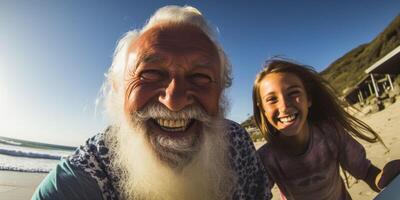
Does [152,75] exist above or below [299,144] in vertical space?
above

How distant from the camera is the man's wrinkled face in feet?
5.82

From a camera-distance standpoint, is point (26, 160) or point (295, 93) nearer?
point (295, 93)

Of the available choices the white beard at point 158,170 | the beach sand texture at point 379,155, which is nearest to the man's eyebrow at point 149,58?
the white beard at point 158,170

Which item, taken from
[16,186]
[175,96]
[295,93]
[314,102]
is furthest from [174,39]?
[16,186]

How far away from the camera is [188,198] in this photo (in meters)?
1.96

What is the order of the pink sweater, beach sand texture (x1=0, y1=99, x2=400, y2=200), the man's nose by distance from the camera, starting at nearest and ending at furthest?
the man's nose
the pink sweater
beach sand texture (x1=0, y1=99, x2=400, y2=200)

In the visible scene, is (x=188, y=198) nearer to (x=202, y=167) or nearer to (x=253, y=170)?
(x=202, y=167)

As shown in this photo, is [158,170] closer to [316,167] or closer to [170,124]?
[170,124]

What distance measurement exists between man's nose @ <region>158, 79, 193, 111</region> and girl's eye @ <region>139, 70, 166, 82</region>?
83 mm

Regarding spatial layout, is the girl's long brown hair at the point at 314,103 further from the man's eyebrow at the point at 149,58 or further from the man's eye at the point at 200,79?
the man's eyebrow at the point at 149,58

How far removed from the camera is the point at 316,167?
2709 mm

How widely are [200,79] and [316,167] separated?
4.95ft

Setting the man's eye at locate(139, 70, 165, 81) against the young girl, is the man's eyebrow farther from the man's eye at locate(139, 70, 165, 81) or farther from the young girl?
the young girl

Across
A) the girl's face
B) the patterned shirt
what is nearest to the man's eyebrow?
the patterned shirt
